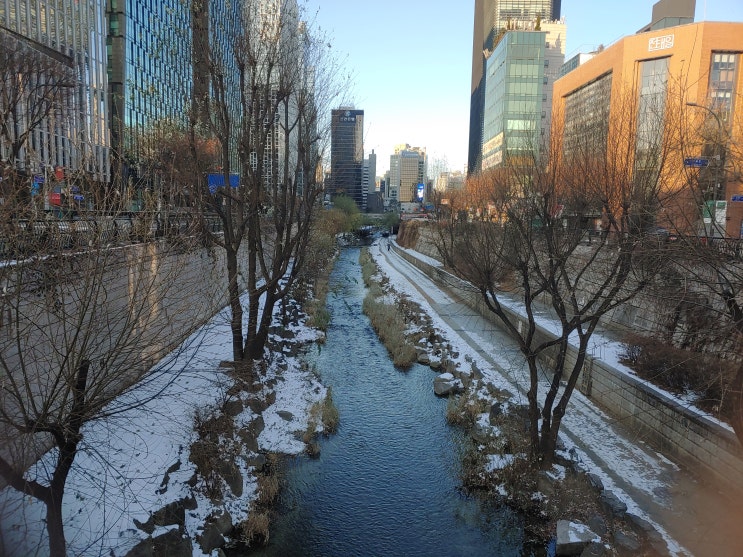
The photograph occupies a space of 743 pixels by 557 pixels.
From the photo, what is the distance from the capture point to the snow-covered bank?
5480 mm

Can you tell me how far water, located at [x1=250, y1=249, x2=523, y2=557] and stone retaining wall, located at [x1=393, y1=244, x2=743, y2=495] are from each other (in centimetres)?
320

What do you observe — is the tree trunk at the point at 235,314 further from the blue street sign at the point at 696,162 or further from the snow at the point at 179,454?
the blue street sign at the point at 696,162

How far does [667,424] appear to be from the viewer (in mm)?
9234

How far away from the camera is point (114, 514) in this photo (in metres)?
6.16

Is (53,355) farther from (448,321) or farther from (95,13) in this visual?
(95,13)

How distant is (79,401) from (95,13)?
46.9 m

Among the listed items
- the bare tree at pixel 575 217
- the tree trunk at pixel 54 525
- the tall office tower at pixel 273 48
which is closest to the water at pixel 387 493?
the bare tree at pixel 575 217

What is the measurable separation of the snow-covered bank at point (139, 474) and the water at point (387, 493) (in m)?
0.82

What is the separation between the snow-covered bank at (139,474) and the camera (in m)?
5.48

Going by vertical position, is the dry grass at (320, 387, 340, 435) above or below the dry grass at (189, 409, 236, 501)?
below

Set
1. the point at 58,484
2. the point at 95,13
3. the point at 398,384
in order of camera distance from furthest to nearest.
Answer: the point at 95,13
the point at 398,384
the point at 58,484

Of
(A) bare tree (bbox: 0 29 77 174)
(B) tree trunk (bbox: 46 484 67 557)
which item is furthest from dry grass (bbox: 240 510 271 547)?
(A) bare tree (bbox: 0 29 77 174)

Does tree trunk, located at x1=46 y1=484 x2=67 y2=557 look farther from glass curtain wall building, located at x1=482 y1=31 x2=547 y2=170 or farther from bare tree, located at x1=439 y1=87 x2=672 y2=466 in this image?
glass curtain wall building, located at x1=482 y1=31 x2=547 y2=170

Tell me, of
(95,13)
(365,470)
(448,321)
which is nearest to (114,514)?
(365,470)
